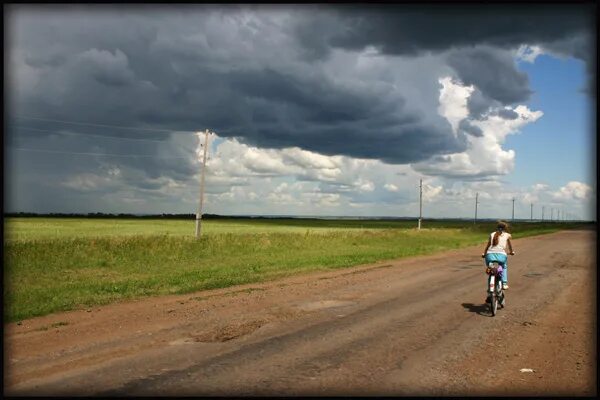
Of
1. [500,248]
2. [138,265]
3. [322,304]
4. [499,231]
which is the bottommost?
[138,265]

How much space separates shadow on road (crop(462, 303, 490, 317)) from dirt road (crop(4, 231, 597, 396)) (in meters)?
0.05

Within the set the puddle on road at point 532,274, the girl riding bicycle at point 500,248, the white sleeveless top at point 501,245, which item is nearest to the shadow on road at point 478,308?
the girl riding bicycle at point 500,248

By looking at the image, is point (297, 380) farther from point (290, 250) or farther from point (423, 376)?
point (290, 250)

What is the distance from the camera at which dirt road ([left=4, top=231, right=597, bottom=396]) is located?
640cm

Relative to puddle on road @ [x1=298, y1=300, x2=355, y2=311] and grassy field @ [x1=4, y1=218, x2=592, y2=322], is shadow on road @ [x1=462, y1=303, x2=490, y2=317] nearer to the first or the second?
puddle on road @ [x1=298, y1=300, x2=355, y2=311]

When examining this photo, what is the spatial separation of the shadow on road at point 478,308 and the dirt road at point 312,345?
0.05m

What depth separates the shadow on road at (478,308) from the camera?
11465mm

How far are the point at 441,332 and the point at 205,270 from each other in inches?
500

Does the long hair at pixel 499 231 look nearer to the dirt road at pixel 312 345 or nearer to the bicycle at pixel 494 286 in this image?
the bicycle at pixel 494 286

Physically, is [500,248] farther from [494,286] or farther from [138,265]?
[138,265]

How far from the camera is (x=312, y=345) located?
830cm

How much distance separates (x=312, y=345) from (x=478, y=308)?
5593 mm

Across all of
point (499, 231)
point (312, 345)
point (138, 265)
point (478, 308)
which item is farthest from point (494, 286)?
point (138, 265)

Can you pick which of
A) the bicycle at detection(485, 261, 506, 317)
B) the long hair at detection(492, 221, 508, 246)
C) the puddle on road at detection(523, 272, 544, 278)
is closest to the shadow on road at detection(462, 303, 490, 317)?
the bicycle at detection(485, 261, 506, 317)
